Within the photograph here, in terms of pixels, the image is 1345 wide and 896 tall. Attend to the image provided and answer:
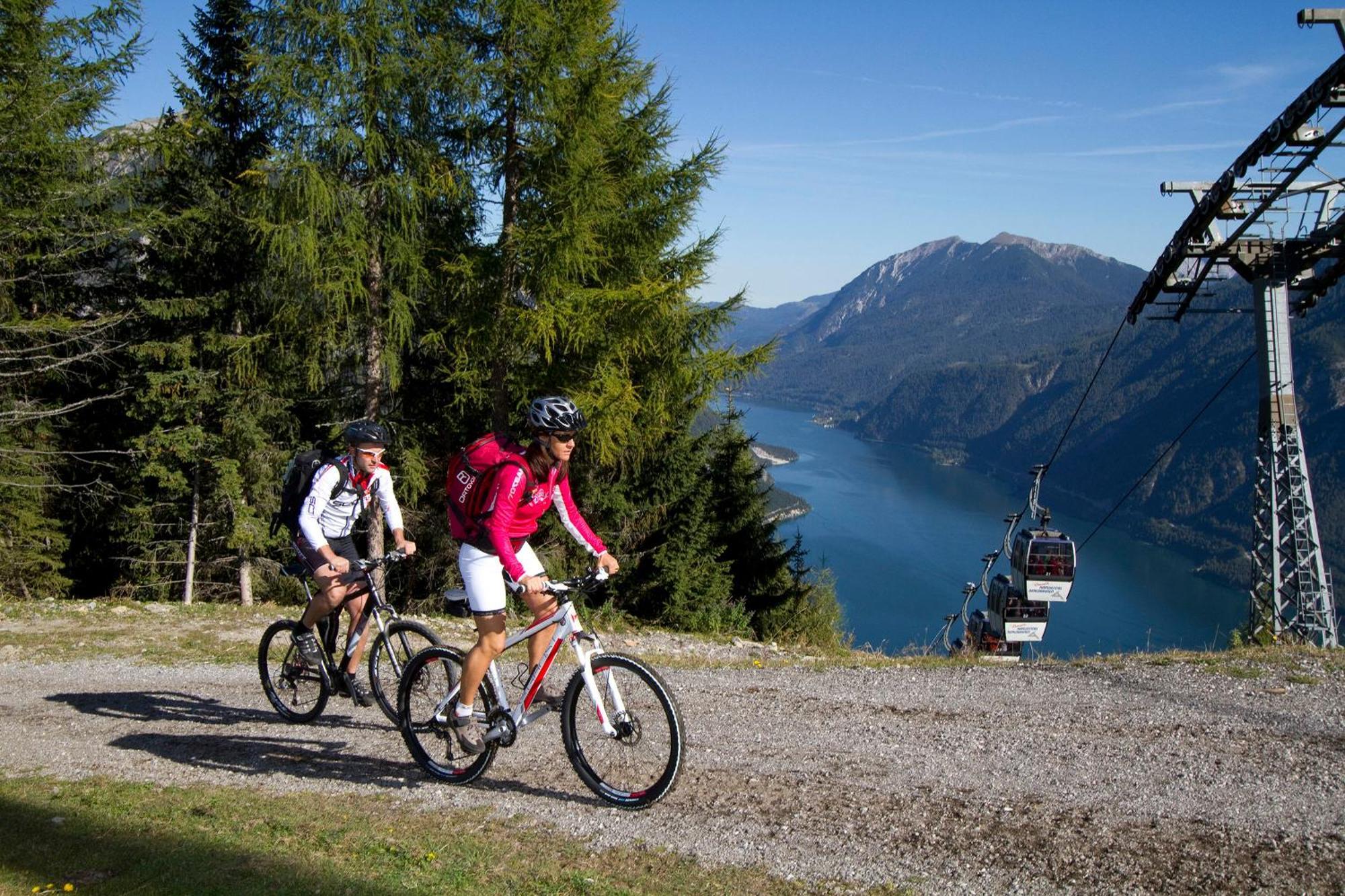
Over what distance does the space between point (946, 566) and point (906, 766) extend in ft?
250

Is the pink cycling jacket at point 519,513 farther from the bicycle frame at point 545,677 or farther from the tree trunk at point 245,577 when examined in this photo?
the tree trunk at point 245,577

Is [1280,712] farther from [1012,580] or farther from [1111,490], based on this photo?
[1111,490]

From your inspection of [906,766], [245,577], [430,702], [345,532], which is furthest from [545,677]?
[245,577]

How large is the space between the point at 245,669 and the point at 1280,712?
9.51 meters

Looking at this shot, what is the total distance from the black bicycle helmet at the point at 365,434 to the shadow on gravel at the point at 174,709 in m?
2.27

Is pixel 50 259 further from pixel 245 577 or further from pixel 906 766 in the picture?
pixel 906 766

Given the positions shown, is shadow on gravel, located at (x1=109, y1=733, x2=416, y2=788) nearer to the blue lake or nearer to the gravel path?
the gravel path

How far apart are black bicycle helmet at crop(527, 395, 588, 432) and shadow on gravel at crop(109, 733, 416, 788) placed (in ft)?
8.52

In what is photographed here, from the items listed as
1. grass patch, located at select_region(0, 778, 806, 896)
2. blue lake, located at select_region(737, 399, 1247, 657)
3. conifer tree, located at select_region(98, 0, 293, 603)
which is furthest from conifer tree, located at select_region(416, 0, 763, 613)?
blue lake, located at select_region(737, 399, 1247, 657)

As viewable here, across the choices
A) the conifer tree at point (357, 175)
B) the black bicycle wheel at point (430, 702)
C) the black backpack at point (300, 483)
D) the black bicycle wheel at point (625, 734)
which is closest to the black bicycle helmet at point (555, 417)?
the black bicycle wheel at point (625, 734)

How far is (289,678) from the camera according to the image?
22.7ft

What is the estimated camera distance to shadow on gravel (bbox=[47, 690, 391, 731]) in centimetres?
704

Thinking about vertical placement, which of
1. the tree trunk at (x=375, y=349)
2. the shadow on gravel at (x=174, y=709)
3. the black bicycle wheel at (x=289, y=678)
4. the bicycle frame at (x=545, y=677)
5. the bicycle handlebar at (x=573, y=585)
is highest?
the tree trunk at (x=375, y=349)

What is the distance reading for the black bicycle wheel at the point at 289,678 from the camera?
683cm
